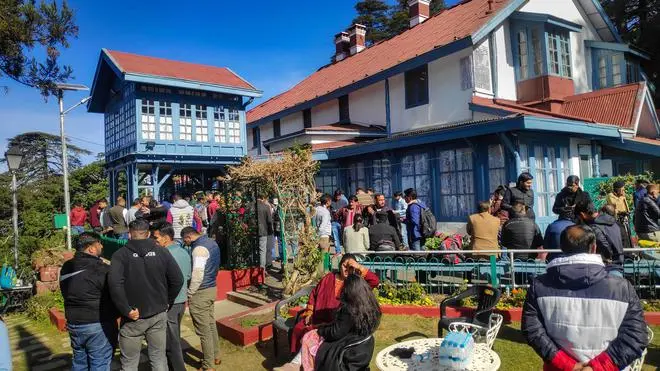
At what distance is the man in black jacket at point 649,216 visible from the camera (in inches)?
296

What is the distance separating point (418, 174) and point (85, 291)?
10301 millimetres

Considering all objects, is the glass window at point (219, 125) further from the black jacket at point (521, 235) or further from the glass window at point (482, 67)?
the black jacket at point (521, 235)

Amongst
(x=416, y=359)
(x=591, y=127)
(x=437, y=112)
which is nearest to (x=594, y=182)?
(x=591, y=127)

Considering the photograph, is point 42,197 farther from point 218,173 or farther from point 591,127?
point 591,127

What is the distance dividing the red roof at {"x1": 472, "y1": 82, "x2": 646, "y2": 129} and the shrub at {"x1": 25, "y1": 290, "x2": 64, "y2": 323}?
11.1 metres

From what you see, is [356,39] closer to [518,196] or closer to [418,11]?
[418,11]

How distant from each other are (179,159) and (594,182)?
13.6m

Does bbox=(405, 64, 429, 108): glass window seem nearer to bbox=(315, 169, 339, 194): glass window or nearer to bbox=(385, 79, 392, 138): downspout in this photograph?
bbox=(385, 79, 392, 138): downspout

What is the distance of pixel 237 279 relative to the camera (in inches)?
335

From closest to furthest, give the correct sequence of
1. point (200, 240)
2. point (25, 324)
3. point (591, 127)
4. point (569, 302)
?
point (569, 302), point (200, 240), point (25, 324), point (591, 127)

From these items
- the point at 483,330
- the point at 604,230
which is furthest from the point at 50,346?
the point at 604,230

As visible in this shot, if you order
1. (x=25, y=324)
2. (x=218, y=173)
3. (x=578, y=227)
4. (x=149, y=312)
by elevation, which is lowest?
(x=25, y=324)

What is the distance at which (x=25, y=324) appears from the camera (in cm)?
825

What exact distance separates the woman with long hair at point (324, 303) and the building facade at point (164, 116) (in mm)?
12684
